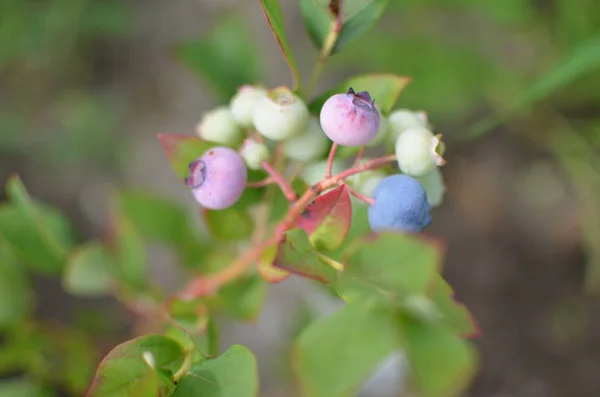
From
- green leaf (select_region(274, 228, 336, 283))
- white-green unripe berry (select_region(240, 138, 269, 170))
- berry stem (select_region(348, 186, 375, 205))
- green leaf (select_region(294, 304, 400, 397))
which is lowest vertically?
green leaf (select_region(294, 304, 400, 397))

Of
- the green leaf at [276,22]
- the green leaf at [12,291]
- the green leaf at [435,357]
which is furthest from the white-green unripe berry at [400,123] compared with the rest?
the green leaf at [12,291]

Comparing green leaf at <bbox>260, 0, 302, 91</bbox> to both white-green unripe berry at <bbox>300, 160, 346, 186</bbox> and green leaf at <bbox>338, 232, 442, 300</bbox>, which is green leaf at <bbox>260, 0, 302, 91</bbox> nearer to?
white-green unripe berry at <bbox>300, 160, 346, 186</bbox>

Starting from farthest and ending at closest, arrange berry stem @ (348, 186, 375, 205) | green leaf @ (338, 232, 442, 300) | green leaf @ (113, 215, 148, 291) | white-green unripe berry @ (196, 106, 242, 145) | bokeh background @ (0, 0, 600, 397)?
bokeh background @ (0, 0, 600, 397) < green leaf @ (113, 215, 148, 291) < white-green unripe berry @ (196, 106, 242, 145) < berry stem @ (348, 186, 375, 205) < green leaf @ (338, 232, 442, 300)

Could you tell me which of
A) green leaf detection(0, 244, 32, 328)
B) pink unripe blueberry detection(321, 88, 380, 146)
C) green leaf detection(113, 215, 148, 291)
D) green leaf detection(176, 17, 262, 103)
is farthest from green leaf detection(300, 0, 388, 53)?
green leaf detection(0, 244, 32, 328)

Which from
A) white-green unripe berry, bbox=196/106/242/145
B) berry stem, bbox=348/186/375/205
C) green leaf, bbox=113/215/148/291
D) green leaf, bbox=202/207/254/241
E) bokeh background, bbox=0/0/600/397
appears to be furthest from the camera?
bokeh background, bbox=0/0/600/397

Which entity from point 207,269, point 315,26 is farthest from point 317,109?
point 207,269

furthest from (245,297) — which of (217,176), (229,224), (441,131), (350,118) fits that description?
(441,131)

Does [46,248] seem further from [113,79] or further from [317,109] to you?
[113,79]
